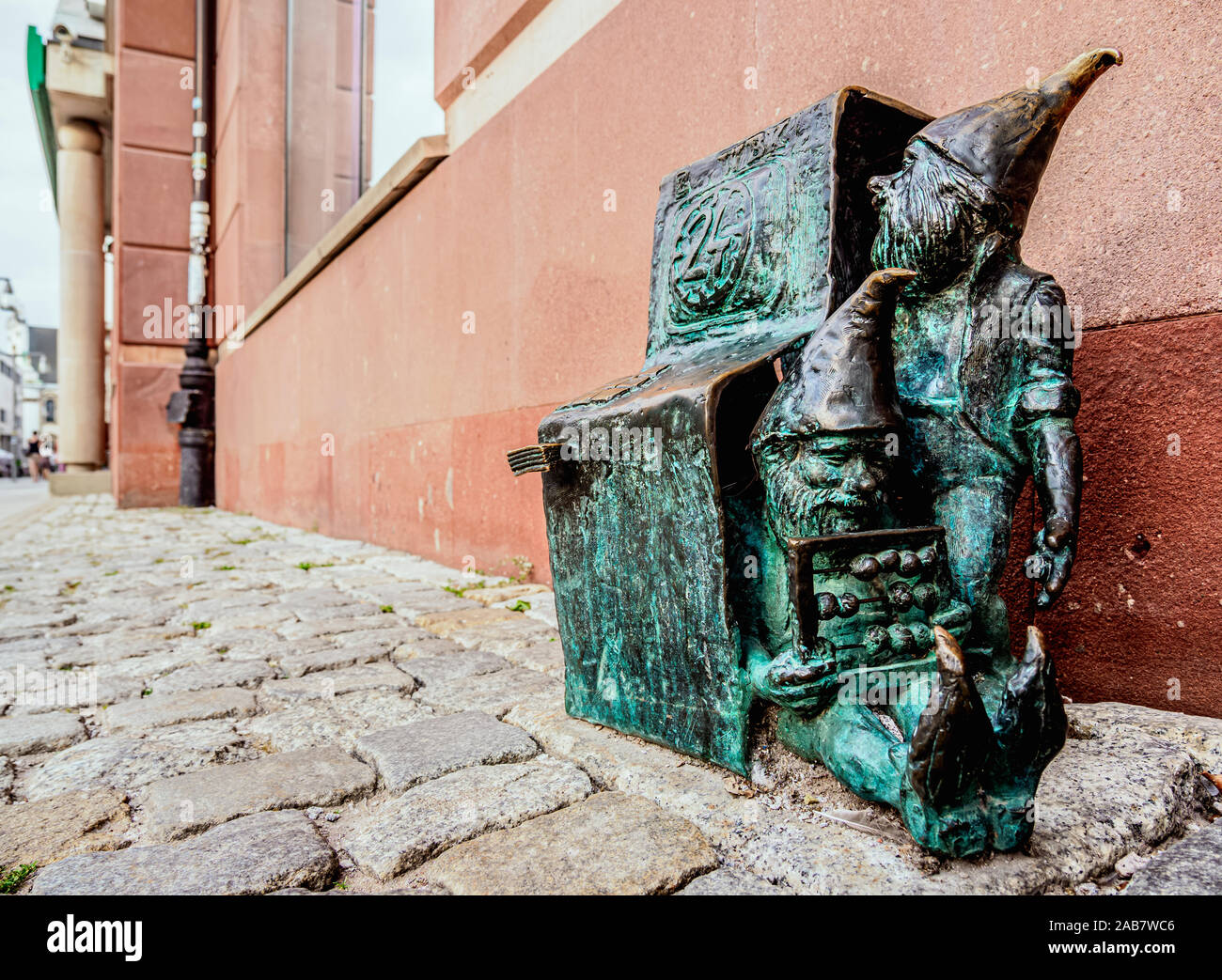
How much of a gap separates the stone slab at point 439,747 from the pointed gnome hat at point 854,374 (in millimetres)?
937

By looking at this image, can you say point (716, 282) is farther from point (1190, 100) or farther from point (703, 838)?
point (703, 838)

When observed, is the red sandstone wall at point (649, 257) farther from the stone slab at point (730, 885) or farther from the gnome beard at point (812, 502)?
the stone slab at point (730, 885)

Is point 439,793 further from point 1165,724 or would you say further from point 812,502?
point 1165,724

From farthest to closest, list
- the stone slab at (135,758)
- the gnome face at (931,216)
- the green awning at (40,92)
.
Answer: the green awning at (40,92) → the stone slab at (135,758) → the gnome face at (931,216)

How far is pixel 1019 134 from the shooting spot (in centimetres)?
139

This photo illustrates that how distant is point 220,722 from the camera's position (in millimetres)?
2070

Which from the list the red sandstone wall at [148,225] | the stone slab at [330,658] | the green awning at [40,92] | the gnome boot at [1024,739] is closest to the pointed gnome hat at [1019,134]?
the gnome boot at [1024,739]

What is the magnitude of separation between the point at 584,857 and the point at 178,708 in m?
1.43

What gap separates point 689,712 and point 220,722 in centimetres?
125

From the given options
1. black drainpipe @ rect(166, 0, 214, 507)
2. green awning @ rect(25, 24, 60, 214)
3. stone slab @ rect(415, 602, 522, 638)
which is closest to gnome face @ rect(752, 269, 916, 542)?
stone slab @ rect(415, 602, 522, 638)

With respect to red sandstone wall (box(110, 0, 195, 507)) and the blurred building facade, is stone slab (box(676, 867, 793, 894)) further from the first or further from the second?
red sandstone wall (box(110, 0, 195, 507))

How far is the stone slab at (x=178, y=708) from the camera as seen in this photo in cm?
207

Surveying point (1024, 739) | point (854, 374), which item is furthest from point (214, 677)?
point (1024, 739)
